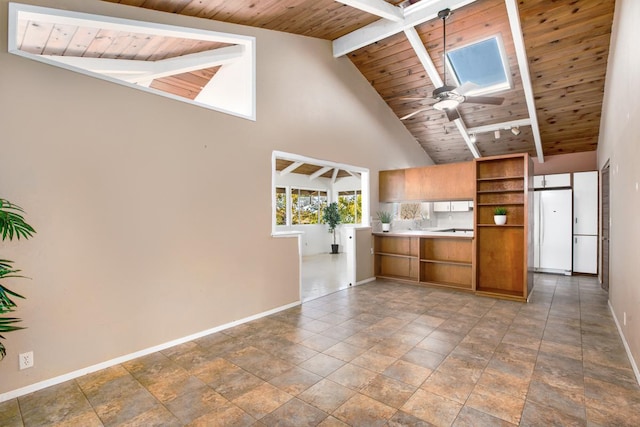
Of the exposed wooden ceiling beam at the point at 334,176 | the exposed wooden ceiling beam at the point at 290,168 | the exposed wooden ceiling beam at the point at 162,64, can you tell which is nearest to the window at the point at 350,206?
the exposed wooden ceiling beam at the point at 334,176

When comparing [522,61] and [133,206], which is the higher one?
[522,61]

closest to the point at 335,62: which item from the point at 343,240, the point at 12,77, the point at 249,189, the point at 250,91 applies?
the point at 250,91

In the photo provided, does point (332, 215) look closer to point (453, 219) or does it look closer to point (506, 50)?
point (453, 219)

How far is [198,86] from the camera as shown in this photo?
4.82 meters

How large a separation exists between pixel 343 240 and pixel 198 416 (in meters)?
9.24

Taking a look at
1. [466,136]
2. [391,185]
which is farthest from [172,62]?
[466,136]

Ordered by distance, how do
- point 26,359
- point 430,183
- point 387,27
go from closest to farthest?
point 26,359, point 387,27, point 430,183

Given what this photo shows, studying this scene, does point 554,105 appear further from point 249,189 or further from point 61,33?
point 61,33

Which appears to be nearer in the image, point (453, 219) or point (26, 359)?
point (26, 359)

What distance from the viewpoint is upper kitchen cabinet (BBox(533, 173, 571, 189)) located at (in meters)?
6.53

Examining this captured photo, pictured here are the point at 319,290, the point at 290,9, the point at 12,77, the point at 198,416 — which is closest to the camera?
the point at 198,416

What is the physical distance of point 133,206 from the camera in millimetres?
2920

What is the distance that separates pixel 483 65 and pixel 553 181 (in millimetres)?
3154

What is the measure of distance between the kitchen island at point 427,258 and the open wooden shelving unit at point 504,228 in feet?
0.82
